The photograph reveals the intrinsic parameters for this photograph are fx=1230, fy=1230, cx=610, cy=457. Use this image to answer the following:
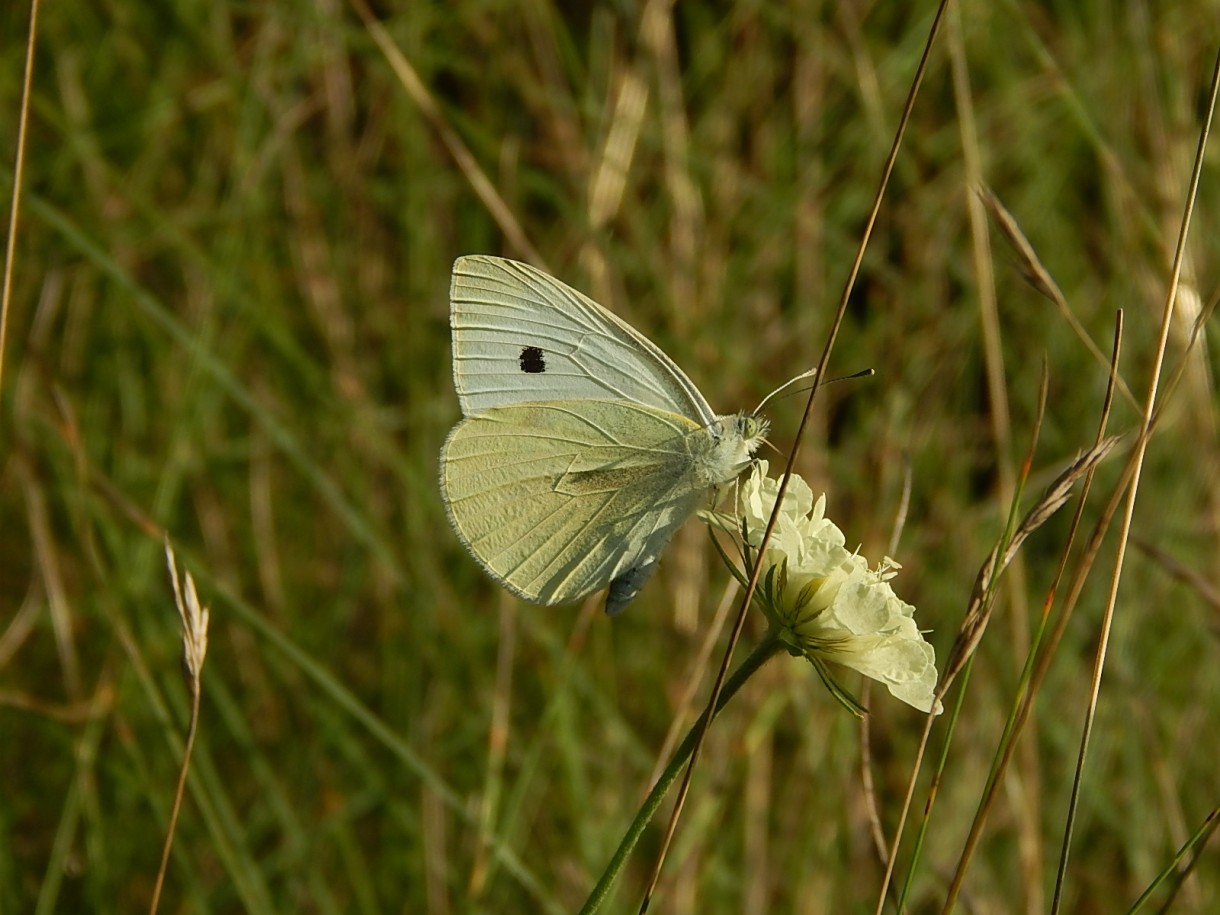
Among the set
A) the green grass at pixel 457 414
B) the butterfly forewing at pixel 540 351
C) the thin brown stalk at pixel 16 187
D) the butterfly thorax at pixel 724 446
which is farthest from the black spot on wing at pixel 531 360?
the thin brown stalk at pixel 16 187

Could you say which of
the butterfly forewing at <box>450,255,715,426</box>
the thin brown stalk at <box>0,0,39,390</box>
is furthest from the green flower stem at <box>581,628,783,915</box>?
the thin brown stalk at <box>0,0,39,390</box>

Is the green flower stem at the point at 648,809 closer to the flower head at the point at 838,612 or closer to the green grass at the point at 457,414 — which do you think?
the flower head at the point at 838,612

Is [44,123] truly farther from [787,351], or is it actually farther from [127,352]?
[787,351]

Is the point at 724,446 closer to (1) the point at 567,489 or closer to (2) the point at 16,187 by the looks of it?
(1) the point at 567,489

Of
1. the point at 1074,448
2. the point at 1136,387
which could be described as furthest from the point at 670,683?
the point at 1136,387

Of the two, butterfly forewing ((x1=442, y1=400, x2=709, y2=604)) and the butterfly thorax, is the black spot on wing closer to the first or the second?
butterfly forewing ((x1=442, y1=400, x2=709, y2=604))

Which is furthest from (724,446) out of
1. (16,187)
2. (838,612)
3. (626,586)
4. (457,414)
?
(457,414)
